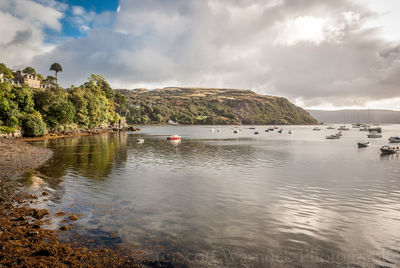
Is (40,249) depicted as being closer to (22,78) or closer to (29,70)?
(22,78)

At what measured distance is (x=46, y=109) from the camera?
97625mm

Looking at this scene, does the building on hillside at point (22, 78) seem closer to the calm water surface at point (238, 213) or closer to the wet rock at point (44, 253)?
the calm water surface at point (238, 213)

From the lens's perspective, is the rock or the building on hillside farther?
the building on hillside

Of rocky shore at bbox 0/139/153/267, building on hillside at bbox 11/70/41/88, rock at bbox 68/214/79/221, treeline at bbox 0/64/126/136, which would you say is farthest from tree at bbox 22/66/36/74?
rock at bbox 68/214/79/221

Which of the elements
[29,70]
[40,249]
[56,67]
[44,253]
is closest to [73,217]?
[40,249]

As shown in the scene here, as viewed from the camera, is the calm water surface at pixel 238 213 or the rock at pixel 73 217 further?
the rock at pixel 73 217

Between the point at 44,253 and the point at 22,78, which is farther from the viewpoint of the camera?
the point at 22,78

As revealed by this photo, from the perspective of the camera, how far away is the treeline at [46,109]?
245 feet

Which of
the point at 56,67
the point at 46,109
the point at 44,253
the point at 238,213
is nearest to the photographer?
the point at 44,253

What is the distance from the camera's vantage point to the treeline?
74.6 meters

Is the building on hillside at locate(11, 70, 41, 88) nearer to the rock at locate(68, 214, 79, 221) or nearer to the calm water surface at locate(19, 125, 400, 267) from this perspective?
the calm water surface at locate(19, 125, 400, 267)

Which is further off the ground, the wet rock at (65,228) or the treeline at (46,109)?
the treeline at (46,109)

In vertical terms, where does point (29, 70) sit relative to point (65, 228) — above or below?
above

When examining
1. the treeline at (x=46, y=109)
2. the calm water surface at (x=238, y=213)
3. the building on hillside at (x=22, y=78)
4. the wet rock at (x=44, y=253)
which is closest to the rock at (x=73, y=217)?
the calm water surface at (x=238, y=213)
